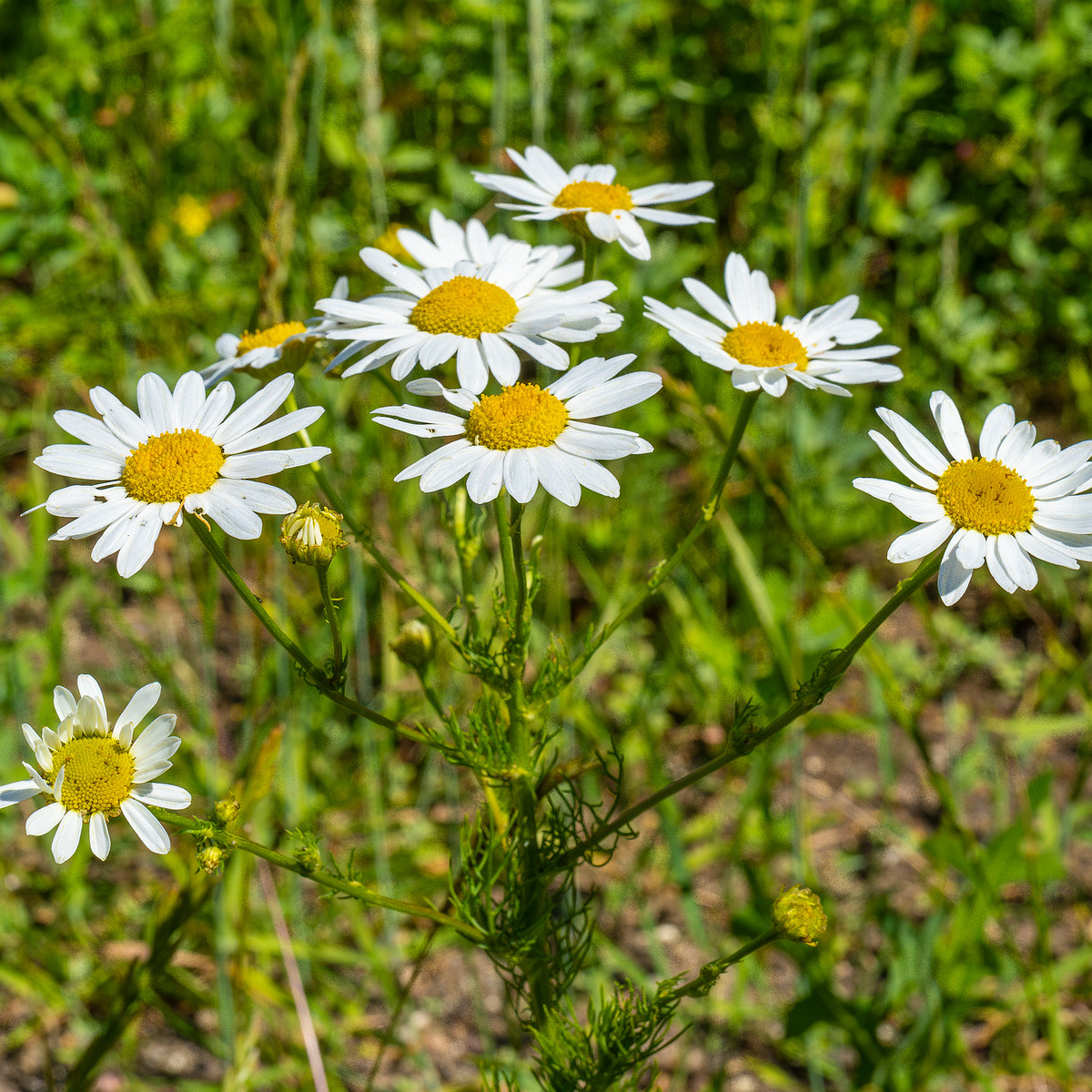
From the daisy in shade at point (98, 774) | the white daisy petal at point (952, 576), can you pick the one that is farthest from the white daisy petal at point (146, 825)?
the white daisy petal at point (952, 576)

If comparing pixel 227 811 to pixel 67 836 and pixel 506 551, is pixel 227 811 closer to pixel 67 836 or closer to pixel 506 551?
pixel 67 836

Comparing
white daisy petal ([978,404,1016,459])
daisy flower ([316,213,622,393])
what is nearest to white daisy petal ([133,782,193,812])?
daisy flower ([316,213,622,393])

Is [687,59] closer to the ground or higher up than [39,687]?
higher up

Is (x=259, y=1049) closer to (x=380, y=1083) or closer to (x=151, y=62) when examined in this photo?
(x=380, y=1083)

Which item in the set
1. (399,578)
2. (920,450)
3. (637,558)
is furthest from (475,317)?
(637,558)

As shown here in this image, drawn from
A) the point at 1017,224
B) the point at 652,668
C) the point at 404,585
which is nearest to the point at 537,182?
the point at 404,585

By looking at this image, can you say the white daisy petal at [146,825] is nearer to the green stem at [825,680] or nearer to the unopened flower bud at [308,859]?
the unopened flower bud at [308,859]

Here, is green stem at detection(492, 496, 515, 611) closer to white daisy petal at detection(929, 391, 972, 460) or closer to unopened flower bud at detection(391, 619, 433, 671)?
unopened flower bud at detection(391, 619, 433, 671)
